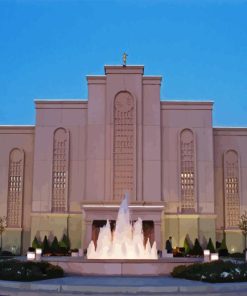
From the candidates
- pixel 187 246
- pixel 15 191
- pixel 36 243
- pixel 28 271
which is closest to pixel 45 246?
pixel 36 243

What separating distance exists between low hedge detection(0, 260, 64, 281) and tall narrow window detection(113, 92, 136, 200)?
1885 cm

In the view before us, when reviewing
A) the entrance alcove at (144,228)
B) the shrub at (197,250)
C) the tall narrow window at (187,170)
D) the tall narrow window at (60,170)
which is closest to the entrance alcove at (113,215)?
the entrance alcove at (144,228)

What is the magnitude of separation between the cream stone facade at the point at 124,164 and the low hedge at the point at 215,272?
722 inches

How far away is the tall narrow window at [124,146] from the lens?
37.0 m

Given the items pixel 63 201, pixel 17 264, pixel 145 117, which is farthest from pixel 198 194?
pixel 17 264

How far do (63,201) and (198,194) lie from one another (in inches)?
386

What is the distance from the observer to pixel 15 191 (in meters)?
38.8

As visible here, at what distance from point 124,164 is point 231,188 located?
8.36m

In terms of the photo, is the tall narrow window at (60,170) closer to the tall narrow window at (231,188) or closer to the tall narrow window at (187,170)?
the tall narrow window at (187,170)

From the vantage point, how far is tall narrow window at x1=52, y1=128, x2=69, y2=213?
3762 cm

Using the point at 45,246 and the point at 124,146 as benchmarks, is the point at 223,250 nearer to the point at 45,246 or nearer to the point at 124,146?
the point at 124,146

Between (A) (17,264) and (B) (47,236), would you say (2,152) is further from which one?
(A) (17,264)

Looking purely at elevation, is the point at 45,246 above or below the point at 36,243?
below

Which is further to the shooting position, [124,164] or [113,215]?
[124,164]
